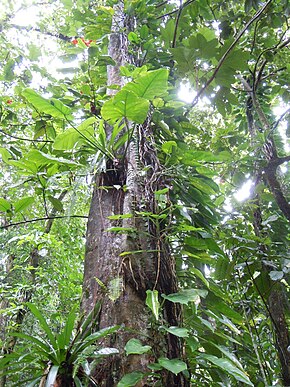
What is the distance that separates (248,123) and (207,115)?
1.42m

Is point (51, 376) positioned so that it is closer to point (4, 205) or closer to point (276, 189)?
point (4, 205)

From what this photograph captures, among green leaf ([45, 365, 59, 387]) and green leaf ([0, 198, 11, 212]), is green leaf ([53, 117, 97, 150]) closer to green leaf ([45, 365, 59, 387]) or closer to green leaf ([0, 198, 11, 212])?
green leaf ([0, 198, 11, 212])

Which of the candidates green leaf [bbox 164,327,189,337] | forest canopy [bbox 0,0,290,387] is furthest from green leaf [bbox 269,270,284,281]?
green leaf [bbox 164,327,189,337]

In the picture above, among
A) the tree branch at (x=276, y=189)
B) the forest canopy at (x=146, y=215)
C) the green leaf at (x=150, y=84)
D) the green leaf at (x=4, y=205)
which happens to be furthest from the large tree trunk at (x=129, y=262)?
the tree branch at (x=276, y=189)

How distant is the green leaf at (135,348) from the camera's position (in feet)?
2.43

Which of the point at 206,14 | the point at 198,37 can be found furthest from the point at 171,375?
the point at 206,14

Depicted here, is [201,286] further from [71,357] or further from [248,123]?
[248,123]

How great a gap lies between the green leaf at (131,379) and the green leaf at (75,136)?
862 mm

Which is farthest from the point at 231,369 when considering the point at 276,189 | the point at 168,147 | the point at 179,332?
the point at 276,189

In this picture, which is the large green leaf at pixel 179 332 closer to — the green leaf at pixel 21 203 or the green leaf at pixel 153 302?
the green leaf at pixel 153 302

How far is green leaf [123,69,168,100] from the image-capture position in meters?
1.07

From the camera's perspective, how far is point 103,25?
209cm

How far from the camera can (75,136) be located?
4.31 ft

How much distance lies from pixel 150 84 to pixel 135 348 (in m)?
0.81
